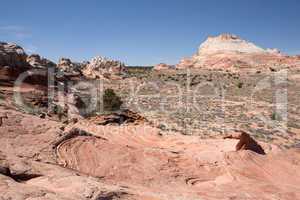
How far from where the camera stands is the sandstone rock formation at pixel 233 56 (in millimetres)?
75625

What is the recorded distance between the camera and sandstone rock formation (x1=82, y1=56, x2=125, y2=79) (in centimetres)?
5725

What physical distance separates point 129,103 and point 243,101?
10158 millimetres

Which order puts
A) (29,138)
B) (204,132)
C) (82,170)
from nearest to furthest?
(82,170)
(29,138)
(204,132)

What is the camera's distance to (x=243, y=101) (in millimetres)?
31328

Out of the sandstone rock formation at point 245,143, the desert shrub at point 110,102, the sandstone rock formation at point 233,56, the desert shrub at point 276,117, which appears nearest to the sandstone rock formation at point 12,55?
the desert shrub at point 110,102

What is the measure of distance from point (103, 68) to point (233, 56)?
3347 cm

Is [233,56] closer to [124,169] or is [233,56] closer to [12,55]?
[12,55]

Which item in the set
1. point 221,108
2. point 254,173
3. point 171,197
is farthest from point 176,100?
point 171,197

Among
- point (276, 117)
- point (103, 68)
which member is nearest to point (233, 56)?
point (103, 68)

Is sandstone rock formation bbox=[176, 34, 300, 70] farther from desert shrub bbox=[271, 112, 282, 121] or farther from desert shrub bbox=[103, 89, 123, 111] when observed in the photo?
desert shrub bbox=[103, 89, 123, 111]

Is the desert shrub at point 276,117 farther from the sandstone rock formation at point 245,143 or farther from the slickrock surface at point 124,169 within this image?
the slickrock surface at point 124,169

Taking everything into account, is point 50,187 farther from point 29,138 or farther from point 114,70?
point 114,70

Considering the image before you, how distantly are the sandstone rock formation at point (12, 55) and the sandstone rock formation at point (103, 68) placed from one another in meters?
30.9

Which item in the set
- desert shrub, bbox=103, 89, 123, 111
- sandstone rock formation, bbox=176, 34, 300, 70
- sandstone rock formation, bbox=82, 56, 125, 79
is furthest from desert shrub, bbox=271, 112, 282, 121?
sandstone rock formation, bbox=176, 34, 300, 70
